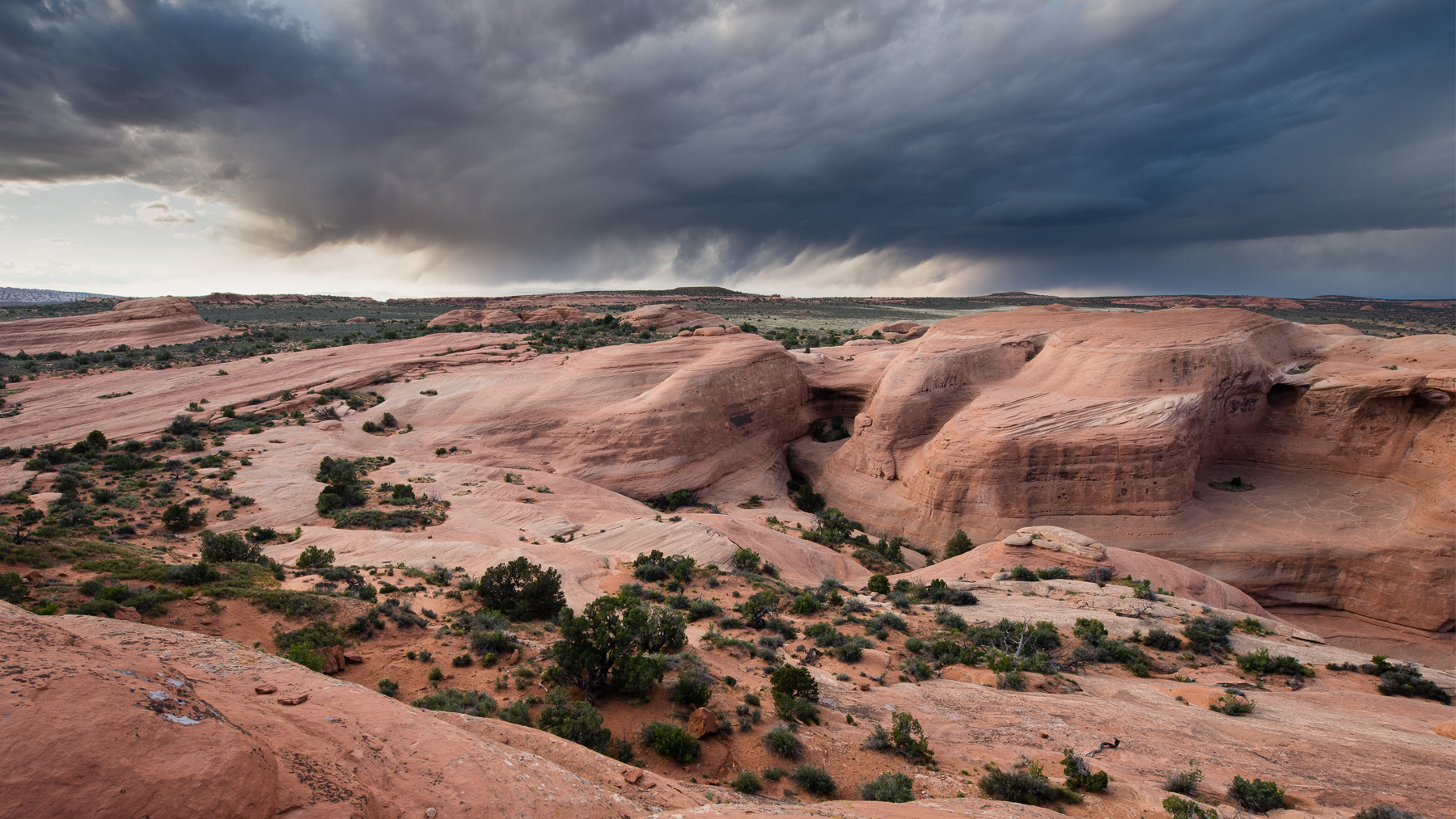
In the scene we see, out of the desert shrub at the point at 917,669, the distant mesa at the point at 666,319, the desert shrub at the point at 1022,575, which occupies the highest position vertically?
the distant mesa at the point at 666,319

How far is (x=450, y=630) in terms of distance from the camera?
11758mm

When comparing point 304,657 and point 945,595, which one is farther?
point 945,595

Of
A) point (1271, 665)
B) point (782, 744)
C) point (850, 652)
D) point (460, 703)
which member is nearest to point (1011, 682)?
point (850, 652)

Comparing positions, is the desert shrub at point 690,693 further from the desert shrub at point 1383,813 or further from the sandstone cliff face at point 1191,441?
the sandstone cliff face at point 1191,441

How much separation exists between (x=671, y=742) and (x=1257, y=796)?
7.98 m

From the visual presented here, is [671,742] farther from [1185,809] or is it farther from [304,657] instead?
[1185,809]

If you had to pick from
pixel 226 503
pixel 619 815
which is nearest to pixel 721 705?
pixel 619 815

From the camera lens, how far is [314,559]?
14.9 m

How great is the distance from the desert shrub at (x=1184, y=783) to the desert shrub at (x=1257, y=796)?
15.2 inches

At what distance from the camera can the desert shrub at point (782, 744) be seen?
8.87 meters

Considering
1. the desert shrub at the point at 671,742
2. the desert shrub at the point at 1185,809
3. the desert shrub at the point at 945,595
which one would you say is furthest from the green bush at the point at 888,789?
the desert shrub at the point at 945,595

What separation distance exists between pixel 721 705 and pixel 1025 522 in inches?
765

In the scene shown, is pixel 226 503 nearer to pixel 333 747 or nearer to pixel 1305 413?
pixel 333 747

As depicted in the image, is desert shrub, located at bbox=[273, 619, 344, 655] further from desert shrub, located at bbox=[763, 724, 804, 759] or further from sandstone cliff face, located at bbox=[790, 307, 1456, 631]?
sandstone cliff face, located at bbox=[790, 307, 1456, 631]
